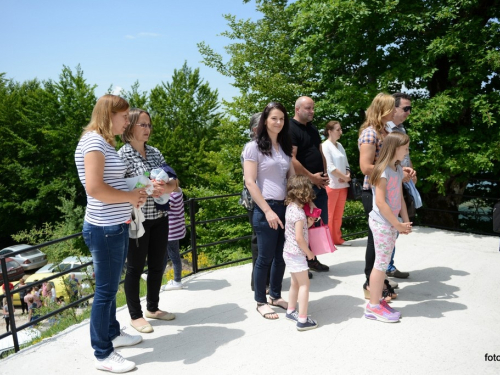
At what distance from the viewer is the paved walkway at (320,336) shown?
10.5 ft

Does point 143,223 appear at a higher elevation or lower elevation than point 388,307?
higher

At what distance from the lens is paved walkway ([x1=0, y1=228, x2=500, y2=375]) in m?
3.19

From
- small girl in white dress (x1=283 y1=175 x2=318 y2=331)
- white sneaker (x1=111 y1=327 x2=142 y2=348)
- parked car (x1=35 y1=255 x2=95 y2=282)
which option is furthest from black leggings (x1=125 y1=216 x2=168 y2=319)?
parked car (x1=35 y1=255 x2=95 y2=282)

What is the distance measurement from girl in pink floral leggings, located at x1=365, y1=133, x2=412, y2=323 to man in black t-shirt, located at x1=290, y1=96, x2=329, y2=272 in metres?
1.18

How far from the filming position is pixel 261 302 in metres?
4.14

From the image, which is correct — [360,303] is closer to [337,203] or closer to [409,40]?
[337,203]

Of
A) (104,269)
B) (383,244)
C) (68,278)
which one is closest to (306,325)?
(383,244)

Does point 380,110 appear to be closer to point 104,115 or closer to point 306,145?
point 306,145

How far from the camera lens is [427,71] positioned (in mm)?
8562

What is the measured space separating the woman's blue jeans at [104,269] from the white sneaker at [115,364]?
0.13 ft

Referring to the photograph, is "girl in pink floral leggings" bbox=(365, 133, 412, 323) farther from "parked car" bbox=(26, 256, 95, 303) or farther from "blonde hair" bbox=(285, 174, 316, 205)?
"parked car" bbox=(26, 256, 95, 303)

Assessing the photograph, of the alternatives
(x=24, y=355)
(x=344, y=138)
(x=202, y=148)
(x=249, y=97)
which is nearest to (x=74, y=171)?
(x=202, y=148)

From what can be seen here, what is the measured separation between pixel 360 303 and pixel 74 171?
28.7 m

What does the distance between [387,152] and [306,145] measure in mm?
1380
